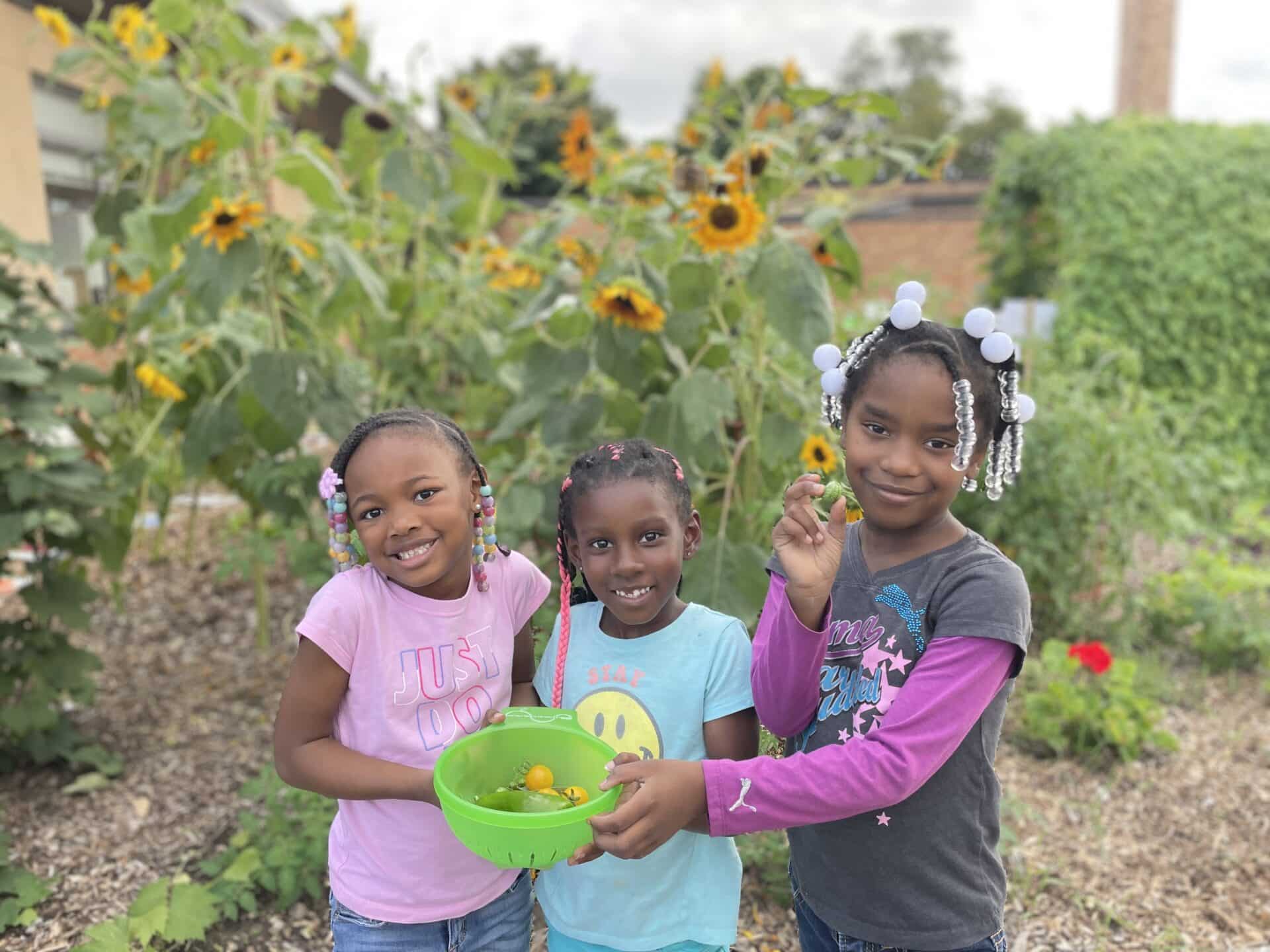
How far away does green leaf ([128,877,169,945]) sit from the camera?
186 centimetres

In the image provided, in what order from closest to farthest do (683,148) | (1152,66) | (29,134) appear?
(683,148)
(29,134)
(1152,66)

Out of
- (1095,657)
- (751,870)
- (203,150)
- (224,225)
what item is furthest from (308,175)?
(1095,657)

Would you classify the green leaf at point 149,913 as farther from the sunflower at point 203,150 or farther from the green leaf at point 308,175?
the sunflower at point 203,150

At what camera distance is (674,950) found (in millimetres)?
1223

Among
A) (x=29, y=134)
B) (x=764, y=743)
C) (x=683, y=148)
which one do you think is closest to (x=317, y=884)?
(x=764, y=743)

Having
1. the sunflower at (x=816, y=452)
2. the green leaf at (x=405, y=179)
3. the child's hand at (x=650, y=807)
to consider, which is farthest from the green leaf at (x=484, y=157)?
the child's hand at (x=650, y=807)

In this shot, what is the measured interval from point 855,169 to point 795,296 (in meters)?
0.76

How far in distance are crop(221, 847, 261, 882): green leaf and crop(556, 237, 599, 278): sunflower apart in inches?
62.9

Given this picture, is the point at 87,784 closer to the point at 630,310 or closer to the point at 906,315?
the point at 630,310

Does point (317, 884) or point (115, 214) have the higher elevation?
point (115, 214)

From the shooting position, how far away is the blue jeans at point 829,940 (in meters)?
1.18

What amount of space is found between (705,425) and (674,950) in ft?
3.75

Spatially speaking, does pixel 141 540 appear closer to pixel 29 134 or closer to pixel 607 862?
pixel 29 134

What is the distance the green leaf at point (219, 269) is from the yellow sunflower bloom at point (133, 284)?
0.85m
